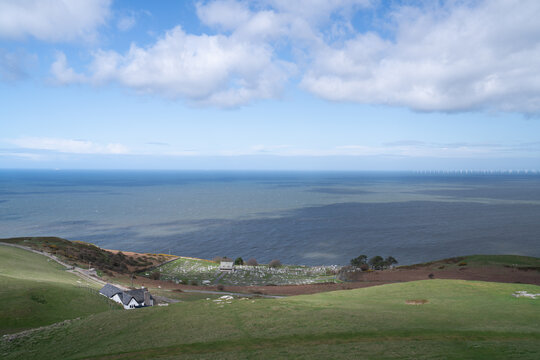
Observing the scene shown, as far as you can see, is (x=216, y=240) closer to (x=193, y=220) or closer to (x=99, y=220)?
(x=193, y=220)

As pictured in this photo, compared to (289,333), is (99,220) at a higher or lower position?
lower

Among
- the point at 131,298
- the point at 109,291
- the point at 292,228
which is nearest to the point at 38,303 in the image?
the point at 131,298

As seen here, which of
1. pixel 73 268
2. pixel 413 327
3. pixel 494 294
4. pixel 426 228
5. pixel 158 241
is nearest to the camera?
pixel 413 327

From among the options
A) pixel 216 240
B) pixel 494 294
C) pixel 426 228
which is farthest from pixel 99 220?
pixel 494 294

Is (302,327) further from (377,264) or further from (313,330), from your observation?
(377,264)

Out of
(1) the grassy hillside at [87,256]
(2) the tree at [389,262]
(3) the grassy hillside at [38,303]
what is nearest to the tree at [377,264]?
(2) the tree at [389,262]

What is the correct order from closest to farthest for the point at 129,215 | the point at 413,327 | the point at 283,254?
1. the point at 413,327
2. the point at 283,254
3. the point at 129,215

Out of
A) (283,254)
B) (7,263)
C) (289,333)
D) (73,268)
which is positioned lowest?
(283,254)
